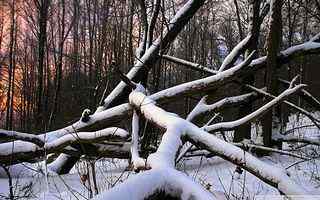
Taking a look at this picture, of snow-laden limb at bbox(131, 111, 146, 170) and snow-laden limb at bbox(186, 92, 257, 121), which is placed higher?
snow-laden limb at bbox(186, 92, 257, 121)

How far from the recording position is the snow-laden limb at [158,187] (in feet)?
5.23

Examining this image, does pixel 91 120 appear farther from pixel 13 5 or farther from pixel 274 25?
pixel 13 5

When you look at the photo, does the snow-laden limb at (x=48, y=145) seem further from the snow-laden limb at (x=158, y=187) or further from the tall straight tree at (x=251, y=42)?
the tall straight tree at (x=251, y=42)

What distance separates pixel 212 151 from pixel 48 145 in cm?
279

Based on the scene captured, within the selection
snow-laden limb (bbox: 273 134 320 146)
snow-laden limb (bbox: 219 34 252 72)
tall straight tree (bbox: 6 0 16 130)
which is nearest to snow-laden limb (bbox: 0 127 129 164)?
snow-laden limb (bbox: 219 34 252 72)

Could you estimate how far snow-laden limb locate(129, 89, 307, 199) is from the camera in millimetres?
2230

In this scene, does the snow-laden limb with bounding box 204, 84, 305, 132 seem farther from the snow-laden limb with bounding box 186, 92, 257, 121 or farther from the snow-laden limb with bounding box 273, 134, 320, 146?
the snow-laden limb with bounding box 273, 134, 320, 146

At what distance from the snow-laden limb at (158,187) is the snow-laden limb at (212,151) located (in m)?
0.13

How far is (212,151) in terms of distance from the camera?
2.79 metres

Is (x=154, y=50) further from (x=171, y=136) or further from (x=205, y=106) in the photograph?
(x=171, y=136)

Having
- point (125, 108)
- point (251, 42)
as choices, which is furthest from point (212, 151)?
point (251, 42)

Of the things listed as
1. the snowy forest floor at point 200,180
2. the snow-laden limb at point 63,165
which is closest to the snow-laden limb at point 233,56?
the snowy forest floor at point 200,180

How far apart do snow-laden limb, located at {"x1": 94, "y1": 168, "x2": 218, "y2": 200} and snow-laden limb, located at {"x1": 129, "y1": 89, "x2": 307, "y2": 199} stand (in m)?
0.13

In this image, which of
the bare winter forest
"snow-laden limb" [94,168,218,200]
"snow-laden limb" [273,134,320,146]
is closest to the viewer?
"snow-laden limb" [94,168,218,200]
